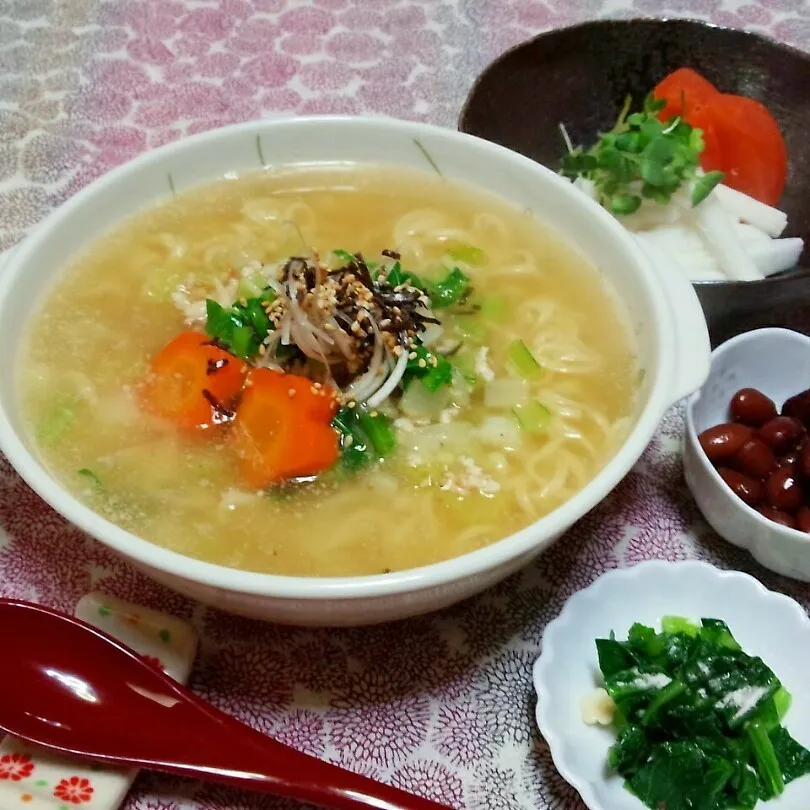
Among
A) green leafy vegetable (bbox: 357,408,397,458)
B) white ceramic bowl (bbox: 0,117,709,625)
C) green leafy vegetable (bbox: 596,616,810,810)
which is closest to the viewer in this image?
white ceramic bowl (bbox: 0,117,709,625)

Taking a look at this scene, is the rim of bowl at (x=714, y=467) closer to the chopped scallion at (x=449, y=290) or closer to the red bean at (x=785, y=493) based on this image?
the red bean at (x=785, y=493)

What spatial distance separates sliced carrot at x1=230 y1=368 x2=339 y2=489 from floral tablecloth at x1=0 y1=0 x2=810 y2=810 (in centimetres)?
27

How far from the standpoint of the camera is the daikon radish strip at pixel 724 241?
210 cm

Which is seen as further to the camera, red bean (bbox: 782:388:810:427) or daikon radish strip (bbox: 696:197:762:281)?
daikon radish strip (bbox: 696:197:762:281)

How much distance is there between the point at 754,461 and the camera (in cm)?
160

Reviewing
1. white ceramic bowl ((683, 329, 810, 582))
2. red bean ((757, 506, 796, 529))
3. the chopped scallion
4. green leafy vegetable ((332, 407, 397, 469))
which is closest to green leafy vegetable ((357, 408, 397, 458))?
green leafy vegetable ((332, 407, 397, 469))

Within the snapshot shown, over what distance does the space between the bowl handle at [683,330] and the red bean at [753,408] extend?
0.32 meters

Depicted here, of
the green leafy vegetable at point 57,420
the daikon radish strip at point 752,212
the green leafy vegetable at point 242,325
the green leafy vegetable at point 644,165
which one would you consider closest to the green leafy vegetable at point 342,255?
the green leafy vegetable at point 242,325

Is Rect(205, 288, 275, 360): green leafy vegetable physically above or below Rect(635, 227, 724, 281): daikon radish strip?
above

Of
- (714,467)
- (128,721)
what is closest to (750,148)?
(714,467)

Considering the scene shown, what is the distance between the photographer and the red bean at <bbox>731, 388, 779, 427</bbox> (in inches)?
67.1

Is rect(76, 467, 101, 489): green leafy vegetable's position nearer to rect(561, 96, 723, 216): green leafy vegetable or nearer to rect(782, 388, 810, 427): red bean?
rect(782, 388, 810, 427): red bean

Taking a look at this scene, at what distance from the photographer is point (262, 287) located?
160 cm

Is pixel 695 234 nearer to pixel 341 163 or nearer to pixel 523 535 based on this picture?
pixel 341 163
